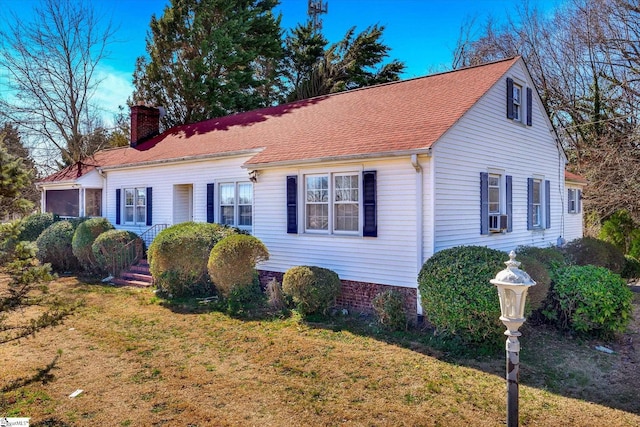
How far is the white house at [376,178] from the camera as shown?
8.62 metres

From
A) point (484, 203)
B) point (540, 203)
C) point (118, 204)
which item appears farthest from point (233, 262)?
point (540, 203)

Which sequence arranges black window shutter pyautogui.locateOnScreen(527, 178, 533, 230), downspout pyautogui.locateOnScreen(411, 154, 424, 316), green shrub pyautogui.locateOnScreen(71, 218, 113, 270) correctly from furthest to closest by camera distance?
green shrub pyautogui.locateOnScreen(71, 218, 113, 270)
black window shutter pyautogui.locateOnScreen(527, 178, 533, 230)
downspout pyautogui.locateOnScreen(411, 154, 424, 316)

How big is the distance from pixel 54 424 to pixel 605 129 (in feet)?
70.7

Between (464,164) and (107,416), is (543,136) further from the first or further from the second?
(107,416)

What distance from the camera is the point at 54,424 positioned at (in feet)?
14.7

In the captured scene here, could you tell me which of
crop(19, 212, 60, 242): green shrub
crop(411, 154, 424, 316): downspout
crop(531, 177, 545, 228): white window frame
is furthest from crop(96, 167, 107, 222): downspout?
crop(531, 177, 545, 228): white window frame

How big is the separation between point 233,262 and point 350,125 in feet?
14.7

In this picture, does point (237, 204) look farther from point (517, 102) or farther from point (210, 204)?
point (517, 102)

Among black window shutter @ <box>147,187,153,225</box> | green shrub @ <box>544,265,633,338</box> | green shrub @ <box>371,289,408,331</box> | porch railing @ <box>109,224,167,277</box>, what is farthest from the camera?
black window shutter @ <box>147,187,153,225</box>

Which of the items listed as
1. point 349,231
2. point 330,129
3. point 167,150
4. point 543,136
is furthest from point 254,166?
point 543,136

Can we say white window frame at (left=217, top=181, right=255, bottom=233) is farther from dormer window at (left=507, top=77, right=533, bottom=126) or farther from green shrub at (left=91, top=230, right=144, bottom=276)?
dormer window at (left=507, top=77, right=533, bottom=126)

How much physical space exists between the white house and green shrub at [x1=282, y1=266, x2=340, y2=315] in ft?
2.41

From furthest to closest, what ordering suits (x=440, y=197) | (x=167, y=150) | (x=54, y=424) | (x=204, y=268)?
(x=167, y=150) < (x=204, y=268) < (x=440, y=197) < (x=54, y=424)

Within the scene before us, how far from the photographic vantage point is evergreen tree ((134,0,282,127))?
24984mm
